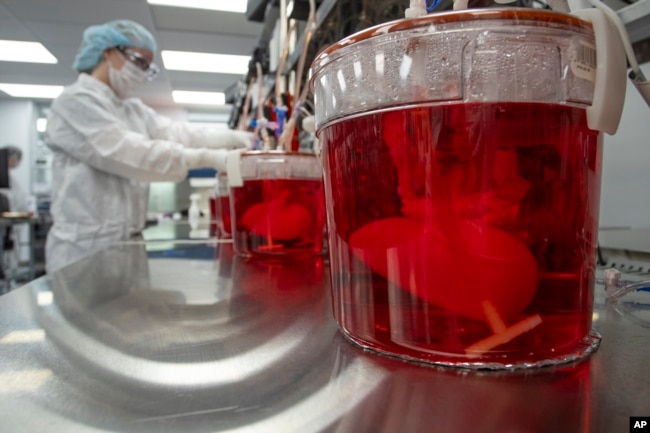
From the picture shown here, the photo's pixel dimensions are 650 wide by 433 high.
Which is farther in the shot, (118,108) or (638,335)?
(118,108)

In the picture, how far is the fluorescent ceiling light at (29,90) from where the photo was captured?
5258mm

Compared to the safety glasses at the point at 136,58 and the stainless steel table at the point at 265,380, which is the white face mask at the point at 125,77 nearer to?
the safety glasses at the point at 136,58

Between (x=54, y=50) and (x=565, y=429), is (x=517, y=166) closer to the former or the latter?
(x=565, y=429)

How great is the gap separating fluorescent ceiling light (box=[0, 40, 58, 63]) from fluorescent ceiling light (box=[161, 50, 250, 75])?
1.07 m

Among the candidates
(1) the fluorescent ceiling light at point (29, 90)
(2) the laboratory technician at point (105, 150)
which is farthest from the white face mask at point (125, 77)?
(1) the fluorescent ceiling light at point (29, 90)

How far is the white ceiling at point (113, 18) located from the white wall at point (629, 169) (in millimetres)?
3197

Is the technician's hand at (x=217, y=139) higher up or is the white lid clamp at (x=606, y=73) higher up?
the technician's hand at (x=217, y=139)

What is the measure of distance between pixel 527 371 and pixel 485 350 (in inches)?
0.9

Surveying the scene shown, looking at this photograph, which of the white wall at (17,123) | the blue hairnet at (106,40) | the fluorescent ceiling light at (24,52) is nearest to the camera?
the blue hairnet at (106,40)

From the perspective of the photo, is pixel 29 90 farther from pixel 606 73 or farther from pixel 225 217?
pixel 606 73

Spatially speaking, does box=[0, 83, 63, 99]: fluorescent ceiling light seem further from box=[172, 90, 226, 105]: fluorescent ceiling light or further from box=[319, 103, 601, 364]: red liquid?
box=[319, 103, 601, 364]: red liquid

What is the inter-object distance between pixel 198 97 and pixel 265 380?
238 inches

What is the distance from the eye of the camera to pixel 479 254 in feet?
0.79

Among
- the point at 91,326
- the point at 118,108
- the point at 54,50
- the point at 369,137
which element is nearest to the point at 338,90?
the point at 369,137
